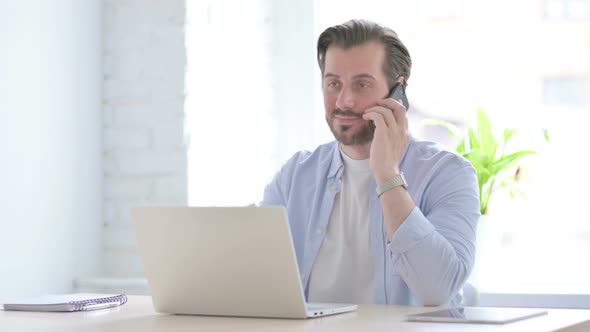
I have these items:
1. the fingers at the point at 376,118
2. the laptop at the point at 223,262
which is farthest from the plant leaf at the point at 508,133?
the laptop at the point at 223,262

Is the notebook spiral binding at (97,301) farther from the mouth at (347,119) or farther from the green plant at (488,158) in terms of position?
the green plant at (488,158)

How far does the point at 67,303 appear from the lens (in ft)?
6.27

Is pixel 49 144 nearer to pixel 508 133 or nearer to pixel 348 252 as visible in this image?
pixel 348 252

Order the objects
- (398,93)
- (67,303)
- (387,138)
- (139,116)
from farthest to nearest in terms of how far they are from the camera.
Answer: (139,116)
(398,93)
(387,138)
(67,303)

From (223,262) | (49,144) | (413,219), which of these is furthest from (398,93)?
(49,144)

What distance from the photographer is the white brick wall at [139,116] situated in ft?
10.2

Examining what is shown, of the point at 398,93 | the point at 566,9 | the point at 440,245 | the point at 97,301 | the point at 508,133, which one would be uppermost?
the point at 566,9

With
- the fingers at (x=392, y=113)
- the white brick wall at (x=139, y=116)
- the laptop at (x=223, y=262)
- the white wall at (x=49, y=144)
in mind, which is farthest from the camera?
the white brick wall at (x=139, y=116)

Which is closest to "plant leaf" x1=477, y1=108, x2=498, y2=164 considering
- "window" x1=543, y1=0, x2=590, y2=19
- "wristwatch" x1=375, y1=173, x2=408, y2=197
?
"window" x1=543, y1=0, x2=590, y2=19

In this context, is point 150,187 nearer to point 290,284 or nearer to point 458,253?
point 458,253

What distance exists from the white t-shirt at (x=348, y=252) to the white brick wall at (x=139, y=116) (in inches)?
31.1

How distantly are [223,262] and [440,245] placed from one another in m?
0.58

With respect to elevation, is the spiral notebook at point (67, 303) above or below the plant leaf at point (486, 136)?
below

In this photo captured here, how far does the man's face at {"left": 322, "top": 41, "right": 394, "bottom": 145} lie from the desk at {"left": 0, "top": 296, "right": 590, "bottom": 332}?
0.67m
